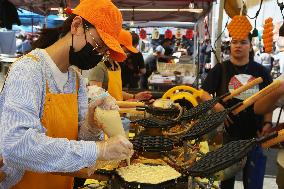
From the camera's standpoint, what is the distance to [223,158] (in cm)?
153

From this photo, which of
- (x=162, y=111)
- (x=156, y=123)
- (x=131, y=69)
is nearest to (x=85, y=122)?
(x=156, y=123)

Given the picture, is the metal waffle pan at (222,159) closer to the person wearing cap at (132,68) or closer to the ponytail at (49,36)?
the ponytail at (49,36)

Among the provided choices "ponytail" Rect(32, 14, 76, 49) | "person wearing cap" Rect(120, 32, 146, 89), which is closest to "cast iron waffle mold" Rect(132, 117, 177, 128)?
"ponytail" Rect(32, 14, 76, 49)

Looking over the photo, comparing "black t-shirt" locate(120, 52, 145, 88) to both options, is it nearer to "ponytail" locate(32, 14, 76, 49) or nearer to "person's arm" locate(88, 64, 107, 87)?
"person's arm" locate(88, 64, 107, 87)

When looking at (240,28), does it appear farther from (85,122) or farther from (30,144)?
(30,144)

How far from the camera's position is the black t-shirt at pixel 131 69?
20.9 feet

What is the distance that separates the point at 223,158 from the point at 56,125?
0.81 metres

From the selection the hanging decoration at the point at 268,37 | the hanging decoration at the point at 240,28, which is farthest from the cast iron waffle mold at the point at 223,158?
the hanging decoration at the point at 268,37

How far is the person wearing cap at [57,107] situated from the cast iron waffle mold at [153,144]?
10.2 inches

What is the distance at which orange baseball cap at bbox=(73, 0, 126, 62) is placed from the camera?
1.78 metres

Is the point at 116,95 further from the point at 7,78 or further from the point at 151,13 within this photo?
the point at 151,13

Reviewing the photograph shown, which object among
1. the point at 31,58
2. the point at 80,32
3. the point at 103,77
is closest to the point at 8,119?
the point at 31,58

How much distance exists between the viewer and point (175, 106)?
3.28m

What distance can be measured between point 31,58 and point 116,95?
2.25m
